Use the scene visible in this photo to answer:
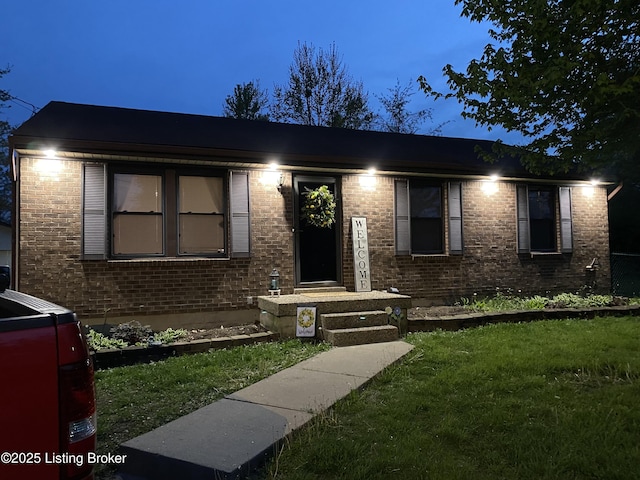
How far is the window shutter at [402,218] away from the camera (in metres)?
8.52

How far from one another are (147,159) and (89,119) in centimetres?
177

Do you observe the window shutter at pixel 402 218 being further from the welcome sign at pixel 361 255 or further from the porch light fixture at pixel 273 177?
the porch light fixture at pixel 273 177

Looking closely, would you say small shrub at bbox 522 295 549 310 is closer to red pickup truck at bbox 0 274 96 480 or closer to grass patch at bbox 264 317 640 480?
grass patch at bbox 264 317 640 480

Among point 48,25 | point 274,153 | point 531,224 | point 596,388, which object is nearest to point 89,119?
point 274,153

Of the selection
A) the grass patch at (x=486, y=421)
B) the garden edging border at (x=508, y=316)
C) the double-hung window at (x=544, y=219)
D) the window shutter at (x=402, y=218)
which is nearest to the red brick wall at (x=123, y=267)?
the window shutter at (x=402, y=218)

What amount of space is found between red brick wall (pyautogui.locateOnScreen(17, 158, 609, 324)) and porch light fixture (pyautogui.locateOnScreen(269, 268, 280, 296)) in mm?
139

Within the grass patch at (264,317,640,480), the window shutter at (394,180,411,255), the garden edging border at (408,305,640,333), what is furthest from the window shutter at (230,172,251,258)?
the grass patch at (264,317,640,480)

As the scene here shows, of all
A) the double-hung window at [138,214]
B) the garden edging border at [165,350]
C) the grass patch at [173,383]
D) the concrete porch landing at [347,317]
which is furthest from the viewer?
the double-hung window at [138,214]

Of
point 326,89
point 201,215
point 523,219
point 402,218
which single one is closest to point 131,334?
point 201,215

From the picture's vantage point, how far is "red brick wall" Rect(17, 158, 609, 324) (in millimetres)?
6477

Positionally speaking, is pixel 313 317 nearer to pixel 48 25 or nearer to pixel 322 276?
pixel 322 276

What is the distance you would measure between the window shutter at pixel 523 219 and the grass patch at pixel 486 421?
4.06 m

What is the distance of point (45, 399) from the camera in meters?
1.37

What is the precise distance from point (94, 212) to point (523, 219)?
27.1ft
